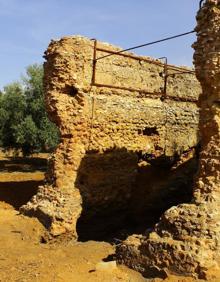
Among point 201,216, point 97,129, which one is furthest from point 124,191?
point 201,216

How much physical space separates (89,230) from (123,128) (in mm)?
3154

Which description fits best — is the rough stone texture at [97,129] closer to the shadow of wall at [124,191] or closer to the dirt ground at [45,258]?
the shadow of wall at [124,191]

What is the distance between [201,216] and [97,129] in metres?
5.08

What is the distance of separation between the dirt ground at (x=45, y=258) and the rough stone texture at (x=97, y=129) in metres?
0.49

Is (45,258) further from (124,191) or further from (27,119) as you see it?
(27,119)

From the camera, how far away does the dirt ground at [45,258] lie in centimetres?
737

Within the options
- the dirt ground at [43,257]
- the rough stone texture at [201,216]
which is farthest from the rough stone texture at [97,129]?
the rough stone texture at [201,216]

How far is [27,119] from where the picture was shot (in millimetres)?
21516

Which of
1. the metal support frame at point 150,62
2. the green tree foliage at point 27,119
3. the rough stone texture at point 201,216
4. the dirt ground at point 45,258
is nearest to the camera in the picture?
the rough stone texture at point 201,216

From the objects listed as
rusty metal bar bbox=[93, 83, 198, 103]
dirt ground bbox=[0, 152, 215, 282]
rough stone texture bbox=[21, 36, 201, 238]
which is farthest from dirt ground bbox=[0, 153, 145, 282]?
rusty metal bar bbox=[93, 83, 198, 103]

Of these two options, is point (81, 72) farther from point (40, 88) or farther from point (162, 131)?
point (40, 88)

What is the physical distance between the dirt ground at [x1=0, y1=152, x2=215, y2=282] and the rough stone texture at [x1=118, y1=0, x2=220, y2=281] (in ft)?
0.96

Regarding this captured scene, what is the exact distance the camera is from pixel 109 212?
12.4 m

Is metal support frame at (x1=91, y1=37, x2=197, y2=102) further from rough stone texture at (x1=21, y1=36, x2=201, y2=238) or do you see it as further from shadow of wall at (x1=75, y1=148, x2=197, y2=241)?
shadow of wall at (x1=75, y1=148, x2=197, y2=241)
